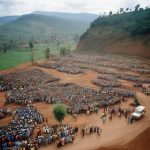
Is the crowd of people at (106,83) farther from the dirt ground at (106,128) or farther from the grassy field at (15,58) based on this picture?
the grassy field at (15,58)

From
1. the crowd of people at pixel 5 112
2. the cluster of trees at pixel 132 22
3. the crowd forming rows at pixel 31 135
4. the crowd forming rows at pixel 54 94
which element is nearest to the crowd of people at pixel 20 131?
the crowd forming rows at pixel 31 135

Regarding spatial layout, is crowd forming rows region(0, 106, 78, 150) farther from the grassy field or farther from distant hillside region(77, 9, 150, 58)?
distant hillside region(77, 9, 150, 58)

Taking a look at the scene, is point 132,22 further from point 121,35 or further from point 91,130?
point 91,130

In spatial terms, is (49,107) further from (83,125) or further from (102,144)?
(102,144)

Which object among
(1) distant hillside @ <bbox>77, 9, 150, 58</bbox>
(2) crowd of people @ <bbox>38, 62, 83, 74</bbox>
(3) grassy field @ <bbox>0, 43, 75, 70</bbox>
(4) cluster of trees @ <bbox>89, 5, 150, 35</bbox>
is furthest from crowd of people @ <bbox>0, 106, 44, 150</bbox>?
(4) cluster of trees @ <bbox>89, 5, 150, 35</bbox>

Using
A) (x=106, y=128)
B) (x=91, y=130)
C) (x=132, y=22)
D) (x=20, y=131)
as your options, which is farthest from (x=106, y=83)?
(x=132, y=22)
